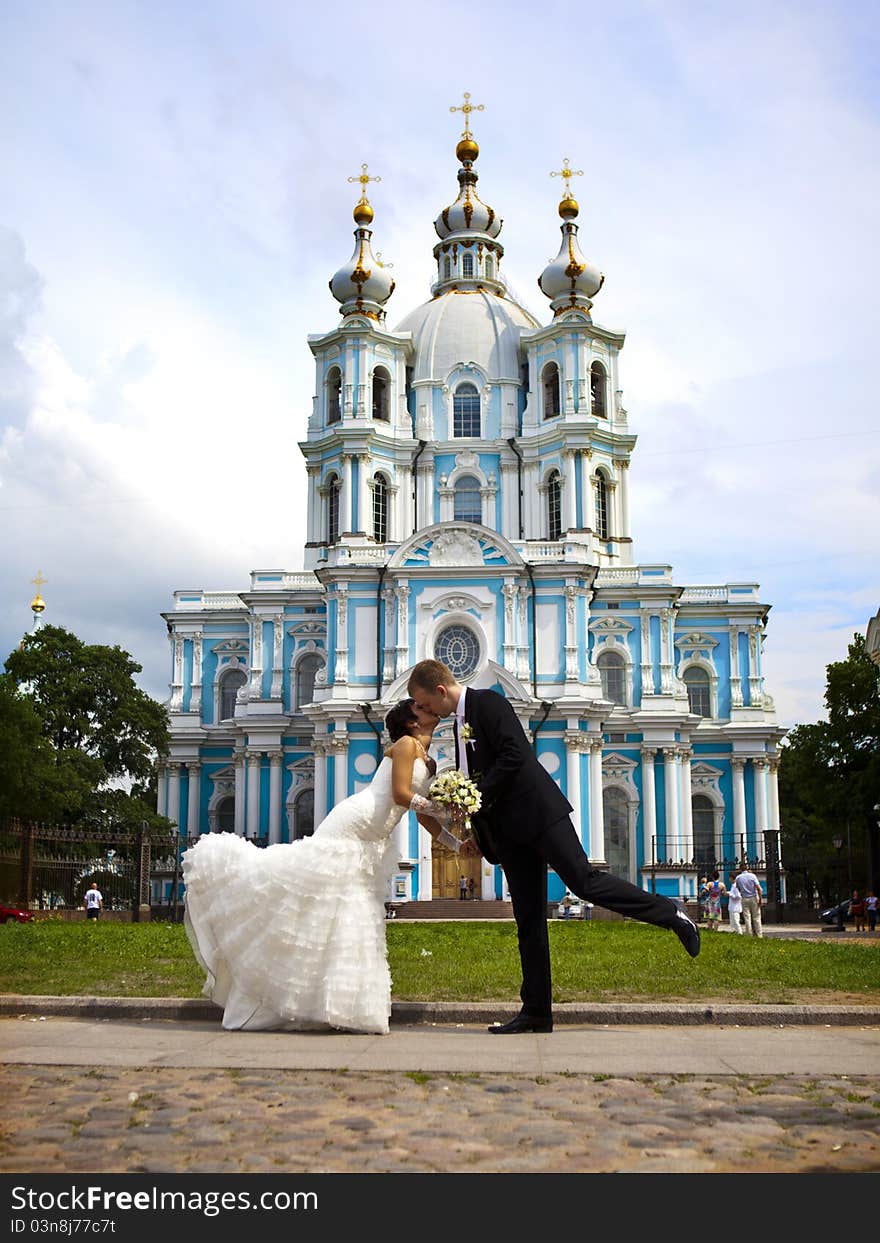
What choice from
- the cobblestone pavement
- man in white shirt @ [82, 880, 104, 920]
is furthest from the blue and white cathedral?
the cobblestone pavement

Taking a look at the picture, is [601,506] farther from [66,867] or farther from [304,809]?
[66,867]

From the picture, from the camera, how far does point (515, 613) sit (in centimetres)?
4294

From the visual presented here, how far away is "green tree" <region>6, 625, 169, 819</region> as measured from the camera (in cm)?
4412

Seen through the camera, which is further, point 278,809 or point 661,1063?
point 278,809

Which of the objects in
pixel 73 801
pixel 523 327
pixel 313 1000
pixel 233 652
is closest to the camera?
pixel 313 1000

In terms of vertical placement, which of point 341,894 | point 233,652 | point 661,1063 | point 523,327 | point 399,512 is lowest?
point 661,1063

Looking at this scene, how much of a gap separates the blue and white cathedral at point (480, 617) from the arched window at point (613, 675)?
0.08 meters

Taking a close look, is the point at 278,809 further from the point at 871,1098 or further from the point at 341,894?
the point at 871,1098

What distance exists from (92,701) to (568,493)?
18.8 metres

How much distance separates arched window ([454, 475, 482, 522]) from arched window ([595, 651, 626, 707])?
7974 mm

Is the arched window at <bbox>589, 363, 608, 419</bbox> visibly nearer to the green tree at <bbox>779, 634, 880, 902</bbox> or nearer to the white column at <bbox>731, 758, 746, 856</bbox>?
the white column at <bbox>731, 758, 746, 856</bbox>
